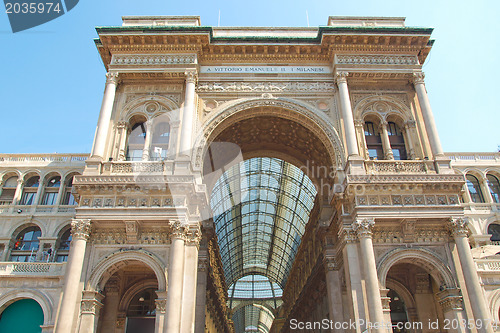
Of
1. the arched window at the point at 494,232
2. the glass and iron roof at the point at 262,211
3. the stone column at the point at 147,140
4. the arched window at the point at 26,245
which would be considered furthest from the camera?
the glass and iron roof at the point at 262,211

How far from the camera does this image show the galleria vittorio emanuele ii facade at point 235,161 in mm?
20281

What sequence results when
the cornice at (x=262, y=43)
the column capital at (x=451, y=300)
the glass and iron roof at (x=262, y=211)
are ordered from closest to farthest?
the column capital at (x=451, y=300)
the cornice at (x=262, y=43)
the glass and iron roof at (x=262, y=211)

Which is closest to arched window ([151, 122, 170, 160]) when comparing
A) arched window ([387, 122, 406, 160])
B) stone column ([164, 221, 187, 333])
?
stone column ([164, 221, 187, 333])

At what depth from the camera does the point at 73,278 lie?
1923 cm

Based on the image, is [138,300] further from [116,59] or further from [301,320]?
[301,320]

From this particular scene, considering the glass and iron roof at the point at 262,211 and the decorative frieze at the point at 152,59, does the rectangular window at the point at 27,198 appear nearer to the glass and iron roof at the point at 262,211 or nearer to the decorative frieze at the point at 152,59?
the decorative frieze at the point at 152,59

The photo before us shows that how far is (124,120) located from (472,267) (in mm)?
20638

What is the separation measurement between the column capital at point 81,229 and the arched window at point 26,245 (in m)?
9.28

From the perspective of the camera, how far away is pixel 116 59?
2572 cm

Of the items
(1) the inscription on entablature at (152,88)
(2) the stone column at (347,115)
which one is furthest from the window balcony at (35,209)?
(2) the stone column at (347,115)

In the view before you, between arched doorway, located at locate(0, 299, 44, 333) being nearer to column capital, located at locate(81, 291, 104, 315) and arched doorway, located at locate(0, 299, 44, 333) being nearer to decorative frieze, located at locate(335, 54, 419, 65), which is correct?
column capital, located at locate(81, 291, 104, 315)

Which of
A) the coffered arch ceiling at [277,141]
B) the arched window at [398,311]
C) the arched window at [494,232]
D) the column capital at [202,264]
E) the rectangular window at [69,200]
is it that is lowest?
the arched window at [398,311]

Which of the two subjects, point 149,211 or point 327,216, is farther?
point 327,216

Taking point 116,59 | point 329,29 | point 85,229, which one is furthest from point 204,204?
point 329,29
